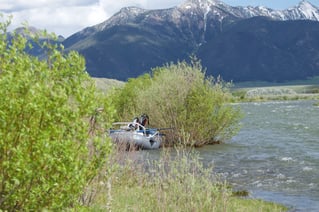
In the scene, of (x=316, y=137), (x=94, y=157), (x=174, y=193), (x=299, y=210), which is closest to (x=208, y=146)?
(x=316, y=137)

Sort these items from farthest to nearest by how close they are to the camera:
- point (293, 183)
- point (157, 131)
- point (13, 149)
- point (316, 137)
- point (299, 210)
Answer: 1. point (316, 137)
2. point (157, 131)
3. point (293, 183)
4. point (299, 210)
5. point (13, 149)

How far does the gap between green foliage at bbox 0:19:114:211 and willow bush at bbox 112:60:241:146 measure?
99.4 feet

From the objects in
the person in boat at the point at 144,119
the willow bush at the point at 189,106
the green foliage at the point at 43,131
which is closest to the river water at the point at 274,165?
the willow bush at the point at 189,106

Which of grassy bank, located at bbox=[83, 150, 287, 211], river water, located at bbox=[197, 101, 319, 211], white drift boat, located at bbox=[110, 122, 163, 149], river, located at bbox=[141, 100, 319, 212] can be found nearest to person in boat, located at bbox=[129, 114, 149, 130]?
white drift boat, located at bbox=[110, 122, 163, 149]

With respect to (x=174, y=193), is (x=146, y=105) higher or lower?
higher

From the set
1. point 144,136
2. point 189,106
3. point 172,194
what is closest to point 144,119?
point 144,136

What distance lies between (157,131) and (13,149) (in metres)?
31.1

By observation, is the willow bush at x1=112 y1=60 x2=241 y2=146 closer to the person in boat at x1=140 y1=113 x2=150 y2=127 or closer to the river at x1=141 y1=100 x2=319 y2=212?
the river at x1=141 y1=100 x2=319 y2=212

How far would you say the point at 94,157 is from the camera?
7.97m

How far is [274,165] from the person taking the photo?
2931cm

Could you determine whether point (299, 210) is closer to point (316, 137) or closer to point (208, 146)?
point (208, 146)

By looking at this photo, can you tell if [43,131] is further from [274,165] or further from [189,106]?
[189,106]

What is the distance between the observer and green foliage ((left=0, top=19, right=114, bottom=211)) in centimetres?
671

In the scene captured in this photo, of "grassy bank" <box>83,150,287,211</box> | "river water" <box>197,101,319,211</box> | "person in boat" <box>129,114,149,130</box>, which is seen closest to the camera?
"grassy bank" <box>83,150,287,211</box>
